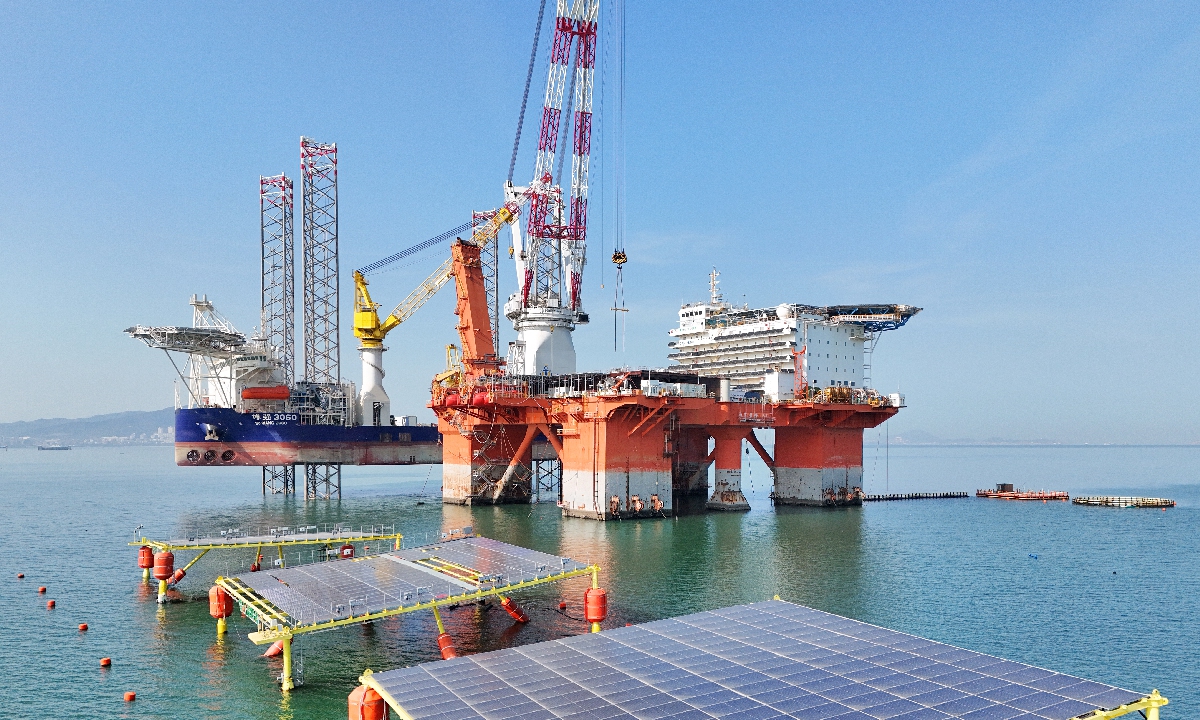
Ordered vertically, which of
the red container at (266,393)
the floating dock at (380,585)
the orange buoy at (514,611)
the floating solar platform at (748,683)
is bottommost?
the orange buoy at (514,611)

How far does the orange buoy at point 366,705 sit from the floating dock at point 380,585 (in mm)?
5991

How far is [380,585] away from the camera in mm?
25438

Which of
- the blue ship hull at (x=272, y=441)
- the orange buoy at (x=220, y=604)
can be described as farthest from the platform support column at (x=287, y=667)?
the blue ship hull at (x=272, y=441)

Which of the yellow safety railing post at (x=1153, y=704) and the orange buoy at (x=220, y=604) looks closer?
the yellow safety railing post at (x=1153, y=704)

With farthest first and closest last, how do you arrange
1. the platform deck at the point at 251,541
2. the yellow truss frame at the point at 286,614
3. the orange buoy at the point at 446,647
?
the platform deck at the point at 251,541 → the orange buoy at the point at 446,647 → the yellow truss frame at the point at 286,614

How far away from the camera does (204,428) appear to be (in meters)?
70.6

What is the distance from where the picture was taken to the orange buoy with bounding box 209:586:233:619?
88.4ft

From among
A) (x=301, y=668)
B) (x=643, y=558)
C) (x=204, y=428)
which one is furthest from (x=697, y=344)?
(x=301, y=668)

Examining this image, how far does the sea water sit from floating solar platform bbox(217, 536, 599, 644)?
164cm

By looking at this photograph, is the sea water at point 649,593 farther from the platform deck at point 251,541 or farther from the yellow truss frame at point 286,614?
the yellow truss frame at point 286,614

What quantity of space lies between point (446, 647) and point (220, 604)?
8.75 m

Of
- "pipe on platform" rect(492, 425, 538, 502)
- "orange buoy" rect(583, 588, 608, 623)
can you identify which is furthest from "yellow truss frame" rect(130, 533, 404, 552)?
"pipe on platform" rect(492, 425, 538, 502)

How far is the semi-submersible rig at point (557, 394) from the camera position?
56812 mm

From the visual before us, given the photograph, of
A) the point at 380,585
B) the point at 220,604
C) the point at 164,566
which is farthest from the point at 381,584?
the point at 164,566
